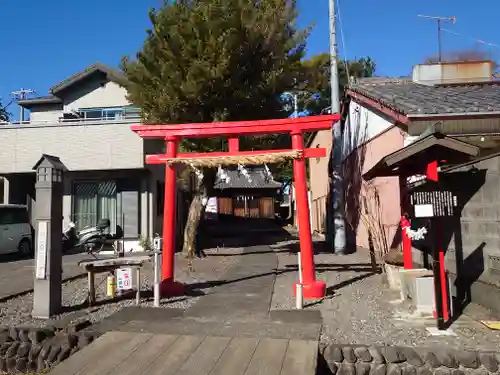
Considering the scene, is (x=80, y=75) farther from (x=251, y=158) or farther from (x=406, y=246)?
(x=406, y=246)

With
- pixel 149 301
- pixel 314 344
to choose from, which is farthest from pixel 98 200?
pixel 314 344

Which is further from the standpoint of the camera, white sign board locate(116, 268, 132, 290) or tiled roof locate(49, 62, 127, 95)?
tiled roof locate(49, 62, 127, 95)

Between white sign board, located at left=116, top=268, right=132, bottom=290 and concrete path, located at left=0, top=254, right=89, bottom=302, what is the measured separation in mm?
2452

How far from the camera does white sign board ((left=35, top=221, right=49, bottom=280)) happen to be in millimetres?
7043

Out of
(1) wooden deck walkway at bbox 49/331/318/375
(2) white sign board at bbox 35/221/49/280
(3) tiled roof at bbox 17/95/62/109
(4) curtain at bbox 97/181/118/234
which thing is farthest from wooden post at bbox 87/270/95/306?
(3) tiled roof at bbox 17/95/62/109

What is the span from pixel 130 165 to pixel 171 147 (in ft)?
24.4

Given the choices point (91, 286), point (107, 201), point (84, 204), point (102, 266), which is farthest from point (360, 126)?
point (84, 204)

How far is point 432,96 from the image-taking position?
11.4 m

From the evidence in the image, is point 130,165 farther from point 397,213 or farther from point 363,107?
point 397,213

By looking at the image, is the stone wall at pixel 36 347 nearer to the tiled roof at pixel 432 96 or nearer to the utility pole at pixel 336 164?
the tiled roof at pixel 432 96

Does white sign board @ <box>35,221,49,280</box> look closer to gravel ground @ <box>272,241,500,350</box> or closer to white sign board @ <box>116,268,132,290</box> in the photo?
white sign board @ <box>116,268,132,290</box>

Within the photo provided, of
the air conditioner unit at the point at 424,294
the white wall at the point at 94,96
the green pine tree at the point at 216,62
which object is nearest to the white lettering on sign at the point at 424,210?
the air conditioner unit at the point at 424,294

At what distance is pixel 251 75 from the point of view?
1300 centimetres

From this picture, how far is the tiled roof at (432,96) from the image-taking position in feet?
31.8
